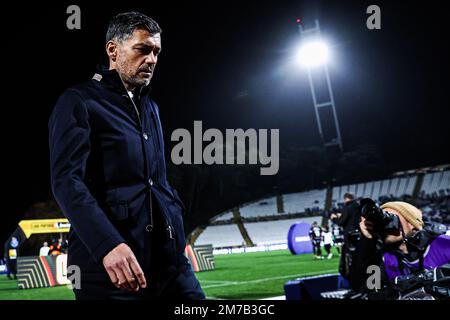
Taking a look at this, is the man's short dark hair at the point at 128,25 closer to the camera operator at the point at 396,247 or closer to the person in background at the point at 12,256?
the camera operator at the point at 396,247

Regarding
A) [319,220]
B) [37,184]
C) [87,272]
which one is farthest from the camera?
[319,220]

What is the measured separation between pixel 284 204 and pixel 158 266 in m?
41.4

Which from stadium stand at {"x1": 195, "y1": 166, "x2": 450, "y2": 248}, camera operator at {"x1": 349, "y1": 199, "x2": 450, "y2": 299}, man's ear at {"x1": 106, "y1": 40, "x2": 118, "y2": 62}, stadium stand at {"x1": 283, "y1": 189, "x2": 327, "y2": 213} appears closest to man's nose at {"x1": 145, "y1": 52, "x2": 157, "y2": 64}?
man's ear at {"x1": 106, "y1": 40, "x2": 118, "y2": 62}

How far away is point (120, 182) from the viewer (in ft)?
5.02

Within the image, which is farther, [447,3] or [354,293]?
[447,3]

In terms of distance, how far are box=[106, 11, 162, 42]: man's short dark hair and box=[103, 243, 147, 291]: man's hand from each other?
Result: 69 cm

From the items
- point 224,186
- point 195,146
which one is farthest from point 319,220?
point 195,146

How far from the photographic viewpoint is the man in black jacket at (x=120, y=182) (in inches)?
54.9

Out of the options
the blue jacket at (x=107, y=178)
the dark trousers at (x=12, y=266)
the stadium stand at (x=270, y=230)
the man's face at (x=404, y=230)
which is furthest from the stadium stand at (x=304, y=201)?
the blue jacket at (x=107, y=178)

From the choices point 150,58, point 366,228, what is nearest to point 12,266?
point 366,228

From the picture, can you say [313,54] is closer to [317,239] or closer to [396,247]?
[317,239]

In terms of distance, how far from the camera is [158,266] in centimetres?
160

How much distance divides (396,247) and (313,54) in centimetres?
3707
